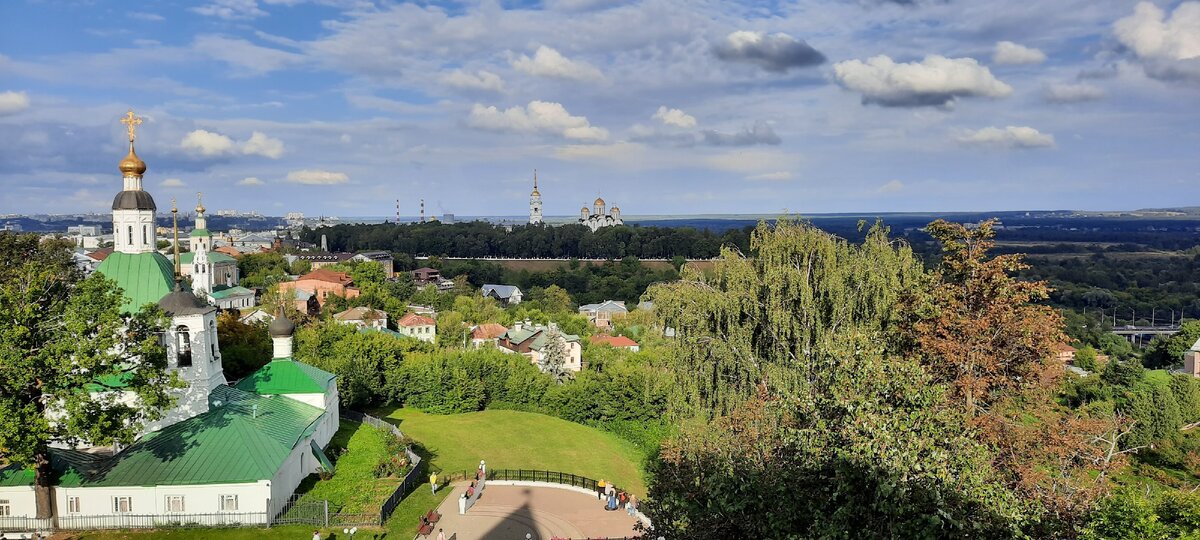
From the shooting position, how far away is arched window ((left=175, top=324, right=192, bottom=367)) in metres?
24.1

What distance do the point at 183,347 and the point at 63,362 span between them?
6.20 meters

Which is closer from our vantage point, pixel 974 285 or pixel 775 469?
pixel 775 469

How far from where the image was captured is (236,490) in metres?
21.4

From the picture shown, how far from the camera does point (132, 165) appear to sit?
2459 cm

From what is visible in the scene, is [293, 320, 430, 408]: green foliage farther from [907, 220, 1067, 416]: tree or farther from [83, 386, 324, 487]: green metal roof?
[907, 220, 1067, 416]: tree

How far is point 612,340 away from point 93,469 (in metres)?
46.6

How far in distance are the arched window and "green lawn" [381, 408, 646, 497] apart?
12159 millimetres

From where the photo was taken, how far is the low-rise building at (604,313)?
85.8 m

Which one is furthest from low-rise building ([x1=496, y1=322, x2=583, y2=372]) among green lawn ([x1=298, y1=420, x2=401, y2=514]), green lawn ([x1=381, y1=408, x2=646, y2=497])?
green lawn ([x1=298, y1=420, x2=401, y2=514])

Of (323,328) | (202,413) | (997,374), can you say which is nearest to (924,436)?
(997,374)

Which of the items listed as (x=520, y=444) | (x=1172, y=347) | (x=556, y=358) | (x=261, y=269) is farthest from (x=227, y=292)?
(x=1172, y=347)

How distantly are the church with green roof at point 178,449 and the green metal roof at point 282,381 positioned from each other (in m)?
0.90

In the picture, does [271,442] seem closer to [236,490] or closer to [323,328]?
[236,490]

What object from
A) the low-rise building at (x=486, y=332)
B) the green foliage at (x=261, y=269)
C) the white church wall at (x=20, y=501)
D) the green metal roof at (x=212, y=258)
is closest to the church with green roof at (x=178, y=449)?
the white church wall at (x=20, y=501)
